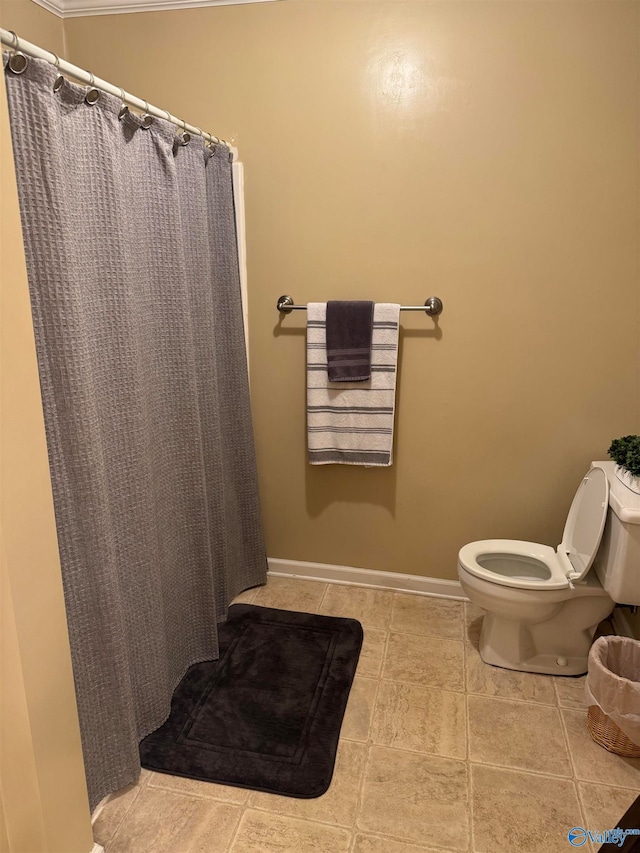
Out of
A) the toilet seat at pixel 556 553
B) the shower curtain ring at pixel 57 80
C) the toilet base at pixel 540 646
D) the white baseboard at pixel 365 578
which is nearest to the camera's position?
the shower curtain ring at pixel 57 80

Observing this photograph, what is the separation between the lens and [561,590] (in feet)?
7.07

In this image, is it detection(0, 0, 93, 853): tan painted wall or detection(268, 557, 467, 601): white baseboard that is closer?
detection(0, 0, 93, 853): tan painted wall

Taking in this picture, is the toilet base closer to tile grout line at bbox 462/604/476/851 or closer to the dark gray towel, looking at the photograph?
tile grout line at bbox 462/604/476/851

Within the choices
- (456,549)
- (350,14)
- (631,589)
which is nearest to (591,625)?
(631,589)

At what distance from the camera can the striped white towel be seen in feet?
8.04

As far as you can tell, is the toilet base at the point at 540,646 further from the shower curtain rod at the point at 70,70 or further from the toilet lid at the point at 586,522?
the shower curtain rod at the point at 70,70

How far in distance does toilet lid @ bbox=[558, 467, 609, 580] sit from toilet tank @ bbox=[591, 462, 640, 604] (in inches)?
1.2

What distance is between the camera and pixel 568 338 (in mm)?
2344

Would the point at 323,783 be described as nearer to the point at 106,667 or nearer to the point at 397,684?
the point at 397,684

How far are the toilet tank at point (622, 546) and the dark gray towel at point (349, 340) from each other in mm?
993

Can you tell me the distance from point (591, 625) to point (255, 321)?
1735 millimetres

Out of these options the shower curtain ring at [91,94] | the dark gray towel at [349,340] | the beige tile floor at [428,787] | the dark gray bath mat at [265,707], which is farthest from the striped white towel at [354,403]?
the shower curtain ring at [91,94]

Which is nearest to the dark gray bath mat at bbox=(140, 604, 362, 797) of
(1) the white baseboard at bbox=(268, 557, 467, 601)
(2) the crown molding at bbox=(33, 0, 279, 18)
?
(1) the white baseboard at bbox=(268, 557, 467, 601)

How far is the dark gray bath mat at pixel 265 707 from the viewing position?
6.04 ft
